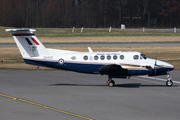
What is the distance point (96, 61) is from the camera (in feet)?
67.1

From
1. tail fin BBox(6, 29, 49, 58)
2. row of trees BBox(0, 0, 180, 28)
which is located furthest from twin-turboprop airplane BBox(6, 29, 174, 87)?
row of trees BBox(0, 0, 180, 28)

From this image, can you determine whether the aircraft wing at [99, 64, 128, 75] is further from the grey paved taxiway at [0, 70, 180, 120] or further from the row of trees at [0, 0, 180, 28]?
the row of trees at [0, 0, 180, 28]

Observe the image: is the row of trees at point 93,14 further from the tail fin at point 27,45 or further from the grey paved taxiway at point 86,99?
the tail fin at point 27,45

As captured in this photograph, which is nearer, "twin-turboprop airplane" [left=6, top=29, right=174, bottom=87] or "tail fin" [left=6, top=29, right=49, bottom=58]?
"twin-turboprop airplane" [left=6, top=29, right=174, bottom=87]

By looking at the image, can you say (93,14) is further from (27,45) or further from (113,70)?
(113,70)

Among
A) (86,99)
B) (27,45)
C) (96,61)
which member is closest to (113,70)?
(96,61)

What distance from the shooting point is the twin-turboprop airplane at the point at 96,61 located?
2003 cm

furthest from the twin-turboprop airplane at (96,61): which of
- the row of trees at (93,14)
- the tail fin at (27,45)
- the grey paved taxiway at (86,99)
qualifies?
the row of trees at (93,14)

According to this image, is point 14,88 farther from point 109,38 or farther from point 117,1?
point 117,1

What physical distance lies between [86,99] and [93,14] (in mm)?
62107

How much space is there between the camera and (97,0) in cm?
7800

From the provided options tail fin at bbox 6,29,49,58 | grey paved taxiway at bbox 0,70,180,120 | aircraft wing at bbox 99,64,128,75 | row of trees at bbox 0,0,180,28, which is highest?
row of trees at bbox 0,0,180,28

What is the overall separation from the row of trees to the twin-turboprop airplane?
181ft

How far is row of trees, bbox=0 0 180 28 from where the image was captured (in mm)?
→ 75500
